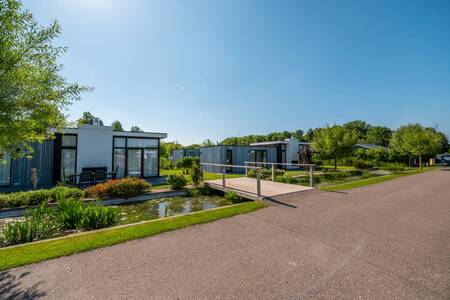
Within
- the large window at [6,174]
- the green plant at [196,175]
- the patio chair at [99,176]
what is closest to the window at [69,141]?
the large window at [6,174]

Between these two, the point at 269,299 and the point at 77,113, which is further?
the point at 77,113

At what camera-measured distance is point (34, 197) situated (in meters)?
6.90

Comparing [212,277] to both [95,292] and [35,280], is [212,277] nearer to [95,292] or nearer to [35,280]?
[95,292]

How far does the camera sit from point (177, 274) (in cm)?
271

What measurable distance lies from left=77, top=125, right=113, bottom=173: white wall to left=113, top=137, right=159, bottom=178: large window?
0.60m

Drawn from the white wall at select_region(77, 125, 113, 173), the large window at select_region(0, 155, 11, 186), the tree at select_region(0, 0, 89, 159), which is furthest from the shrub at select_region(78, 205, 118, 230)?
the large window at select_region(0, 155, 11, 186)

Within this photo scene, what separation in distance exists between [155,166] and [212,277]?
12.4 metres

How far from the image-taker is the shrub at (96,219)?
471 cm

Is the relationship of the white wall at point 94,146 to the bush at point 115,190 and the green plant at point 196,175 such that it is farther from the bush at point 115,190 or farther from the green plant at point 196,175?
the green plant at point 196,175

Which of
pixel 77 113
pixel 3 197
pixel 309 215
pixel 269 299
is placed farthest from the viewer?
pixel 3 197

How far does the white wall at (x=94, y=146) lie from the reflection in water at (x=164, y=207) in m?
5.73

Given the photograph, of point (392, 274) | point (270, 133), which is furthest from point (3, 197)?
point (270, 133)

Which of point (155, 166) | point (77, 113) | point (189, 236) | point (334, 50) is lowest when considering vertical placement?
point (189, 236)

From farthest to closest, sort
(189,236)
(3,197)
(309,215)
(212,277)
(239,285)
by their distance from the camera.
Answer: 1. (3,197)
2. (309,215)
3. (189,236)
4. (212,277)
5. (239,285)
